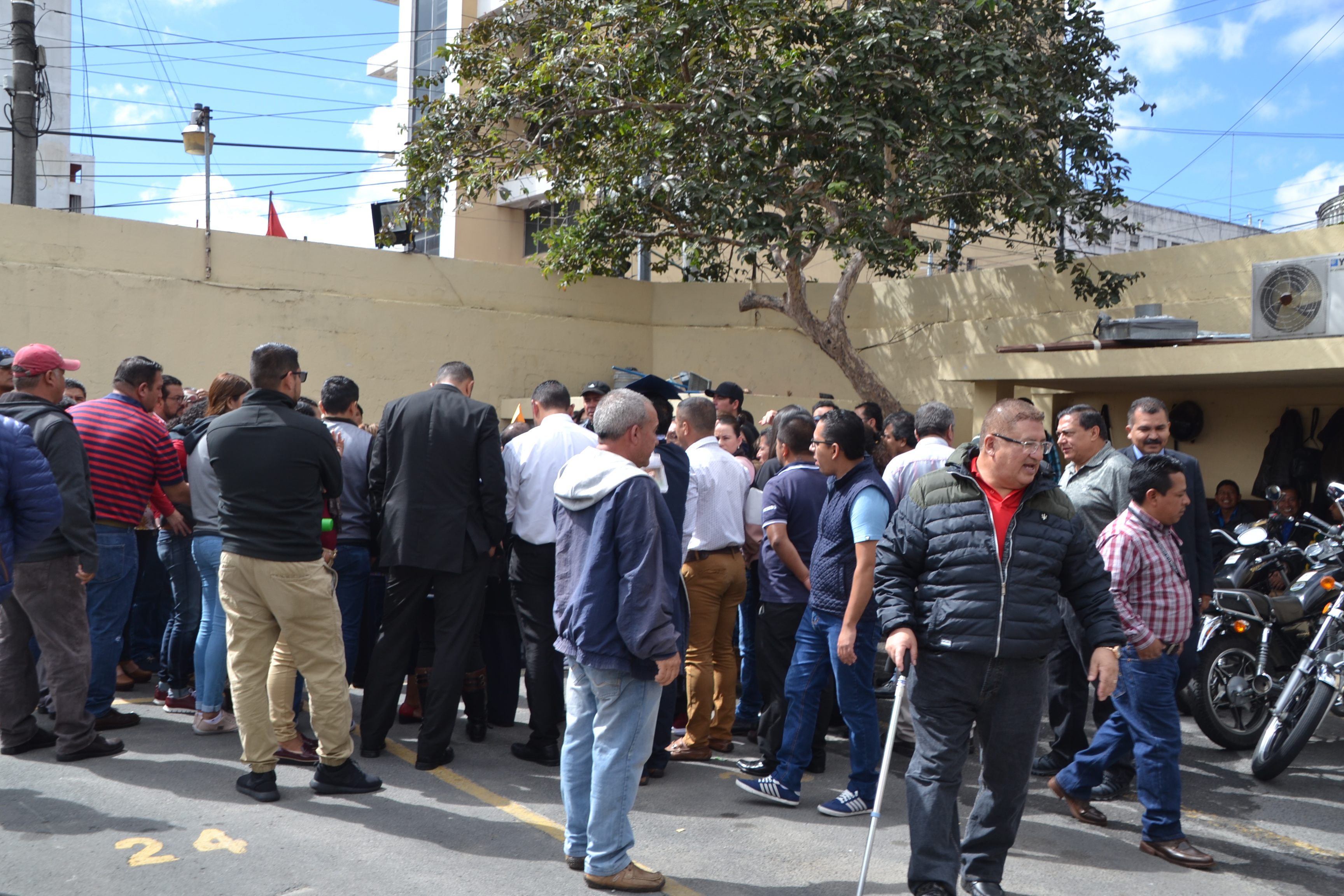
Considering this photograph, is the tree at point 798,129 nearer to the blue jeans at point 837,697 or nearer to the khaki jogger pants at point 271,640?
the blue jeans at point 837,697

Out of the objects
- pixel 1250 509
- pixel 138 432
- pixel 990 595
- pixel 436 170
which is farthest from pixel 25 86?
pixel 1250 509

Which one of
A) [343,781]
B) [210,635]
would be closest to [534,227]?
[210,635]

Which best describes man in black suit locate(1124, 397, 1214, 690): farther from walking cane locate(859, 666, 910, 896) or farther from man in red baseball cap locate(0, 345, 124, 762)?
man in red baseball cap locate(0, 345, 124, 762)

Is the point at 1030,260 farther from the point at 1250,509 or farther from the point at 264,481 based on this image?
the point at 264,481

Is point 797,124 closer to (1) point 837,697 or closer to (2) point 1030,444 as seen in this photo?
(1) point 837,697

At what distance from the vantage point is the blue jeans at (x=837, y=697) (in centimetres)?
514

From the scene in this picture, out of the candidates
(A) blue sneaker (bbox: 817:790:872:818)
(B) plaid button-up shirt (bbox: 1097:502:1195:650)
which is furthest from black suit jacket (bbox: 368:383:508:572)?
(B) plaid button-up shirt (bbox: 1097:502:1195:650)

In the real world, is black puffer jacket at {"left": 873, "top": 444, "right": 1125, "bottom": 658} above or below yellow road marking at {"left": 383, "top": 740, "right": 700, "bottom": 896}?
above

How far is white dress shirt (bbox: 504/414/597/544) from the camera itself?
5.83 m

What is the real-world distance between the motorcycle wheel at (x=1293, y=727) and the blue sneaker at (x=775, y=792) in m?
2.71

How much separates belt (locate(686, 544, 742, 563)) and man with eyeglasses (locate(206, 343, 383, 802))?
6.47 ft

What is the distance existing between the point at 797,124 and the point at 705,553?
7.46 meters

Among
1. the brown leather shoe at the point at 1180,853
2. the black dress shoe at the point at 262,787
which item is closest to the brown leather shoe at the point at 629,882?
the black dress shoe at the point at 262,787

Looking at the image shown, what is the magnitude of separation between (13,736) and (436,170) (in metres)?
9.68
